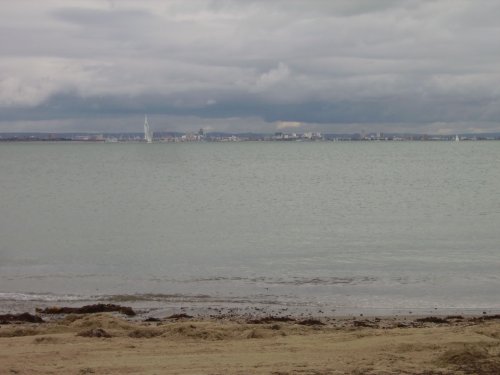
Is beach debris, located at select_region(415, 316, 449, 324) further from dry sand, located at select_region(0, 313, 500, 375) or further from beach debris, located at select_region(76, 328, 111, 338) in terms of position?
beach debris, located at select_region(76, 328, 111, 338)

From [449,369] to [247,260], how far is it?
49.0 feet

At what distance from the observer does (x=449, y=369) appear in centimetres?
995

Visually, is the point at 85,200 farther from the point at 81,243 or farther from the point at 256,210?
the point at 81,243

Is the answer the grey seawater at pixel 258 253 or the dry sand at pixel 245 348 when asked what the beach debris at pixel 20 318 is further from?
the grey seawater at pixel 258 253

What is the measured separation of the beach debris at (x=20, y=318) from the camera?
15.1 m

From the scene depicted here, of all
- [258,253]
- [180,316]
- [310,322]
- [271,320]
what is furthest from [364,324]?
[258,253]

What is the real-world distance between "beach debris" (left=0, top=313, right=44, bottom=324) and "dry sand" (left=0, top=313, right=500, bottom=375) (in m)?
0.87

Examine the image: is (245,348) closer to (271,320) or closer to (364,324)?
(271,320)

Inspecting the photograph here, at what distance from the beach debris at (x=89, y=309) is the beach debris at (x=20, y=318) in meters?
0.95

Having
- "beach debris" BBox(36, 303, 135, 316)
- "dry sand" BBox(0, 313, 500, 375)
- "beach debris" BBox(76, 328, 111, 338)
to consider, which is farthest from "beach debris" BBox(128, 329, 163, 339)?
"beach debris" BBox(36, 303, 135, 316)

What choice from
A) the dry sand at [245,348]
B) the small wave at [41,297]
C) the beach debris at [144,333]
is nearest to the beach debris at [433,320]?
the dry sand at [245,348]

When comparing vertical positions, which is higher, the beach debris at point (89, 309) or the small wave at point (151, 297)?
the beach debris at point (89, 309)

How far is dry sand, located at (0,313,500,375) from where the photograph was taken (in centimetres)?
999

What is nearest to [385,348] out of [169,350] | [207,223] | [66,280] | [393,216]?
[169,350]
